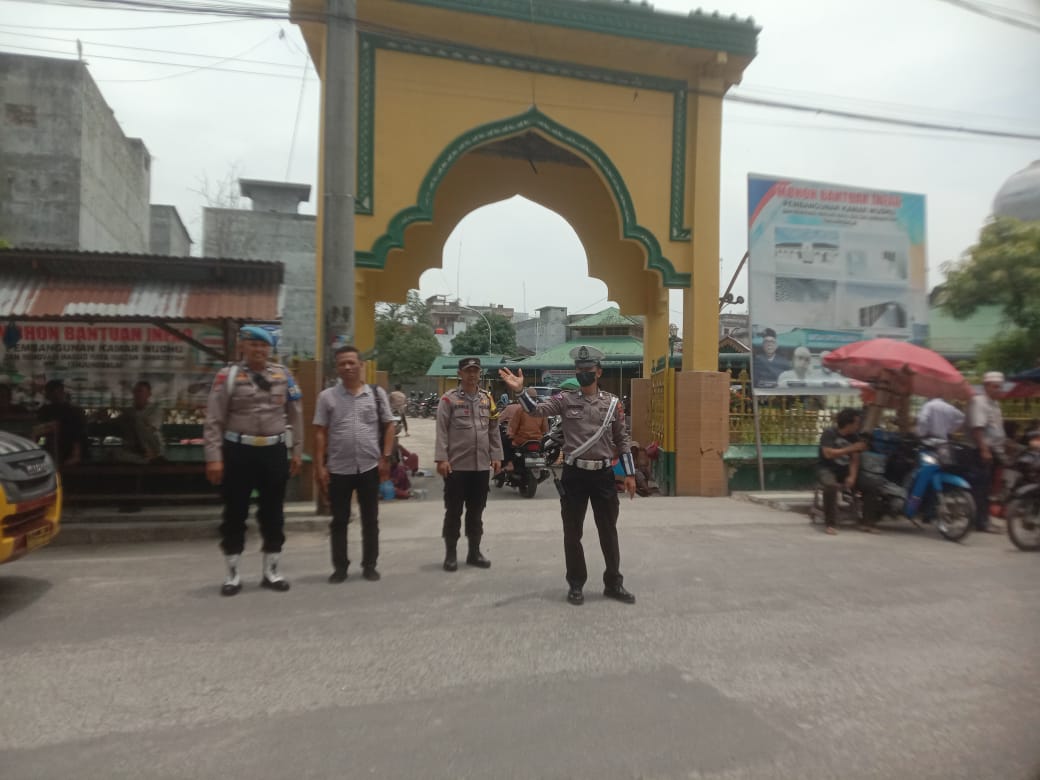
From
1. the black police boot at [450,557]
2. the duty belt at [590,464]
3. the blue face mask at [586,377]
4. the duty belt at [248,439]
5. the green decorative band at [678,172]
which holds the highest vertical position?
the green decorative band at [678,172]

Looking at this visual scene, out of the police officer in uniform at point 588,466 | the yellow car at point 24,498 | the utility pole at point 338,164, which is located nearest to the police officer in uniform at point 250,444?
the yellow car at point 24,498

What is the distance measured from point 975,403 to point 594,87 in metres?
6.19

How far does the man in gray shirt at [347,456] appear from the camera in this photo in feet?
17.6

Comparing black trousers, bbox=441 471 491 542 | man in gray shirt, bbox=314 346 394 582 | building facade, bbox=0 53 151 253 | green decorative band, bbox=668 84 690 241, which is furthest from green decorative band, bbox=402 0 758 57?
building facade, bbox=0 53 151 253

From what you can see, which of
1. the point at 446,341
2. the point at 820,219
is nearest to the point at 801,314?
the point at 820,219

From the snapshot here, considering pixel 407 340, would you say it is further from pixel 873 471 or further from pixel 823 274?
pixel 873 471

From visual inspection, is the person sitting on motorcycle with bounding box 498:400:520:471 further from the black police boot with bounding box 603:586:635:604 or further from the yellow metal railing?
the black police boot with bounding box 603:586:635:604

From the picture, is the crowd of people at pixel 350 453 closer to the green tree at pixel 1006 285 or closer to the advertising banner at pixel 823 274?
the advertising banner at pixel 823 274

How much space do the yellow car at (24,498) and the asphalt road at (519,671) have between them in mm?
433

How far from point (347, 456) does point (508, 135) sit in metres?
6.04

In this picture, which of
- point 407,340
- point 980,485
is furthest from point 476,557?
point 407,340

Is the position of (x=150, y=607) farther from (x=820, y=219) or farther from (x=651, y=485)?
(x=820, y=219)

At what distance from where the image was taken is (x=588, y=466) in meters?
4.91

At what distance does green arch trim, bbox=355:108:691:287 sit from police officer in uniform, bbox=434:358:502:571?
397 cm
